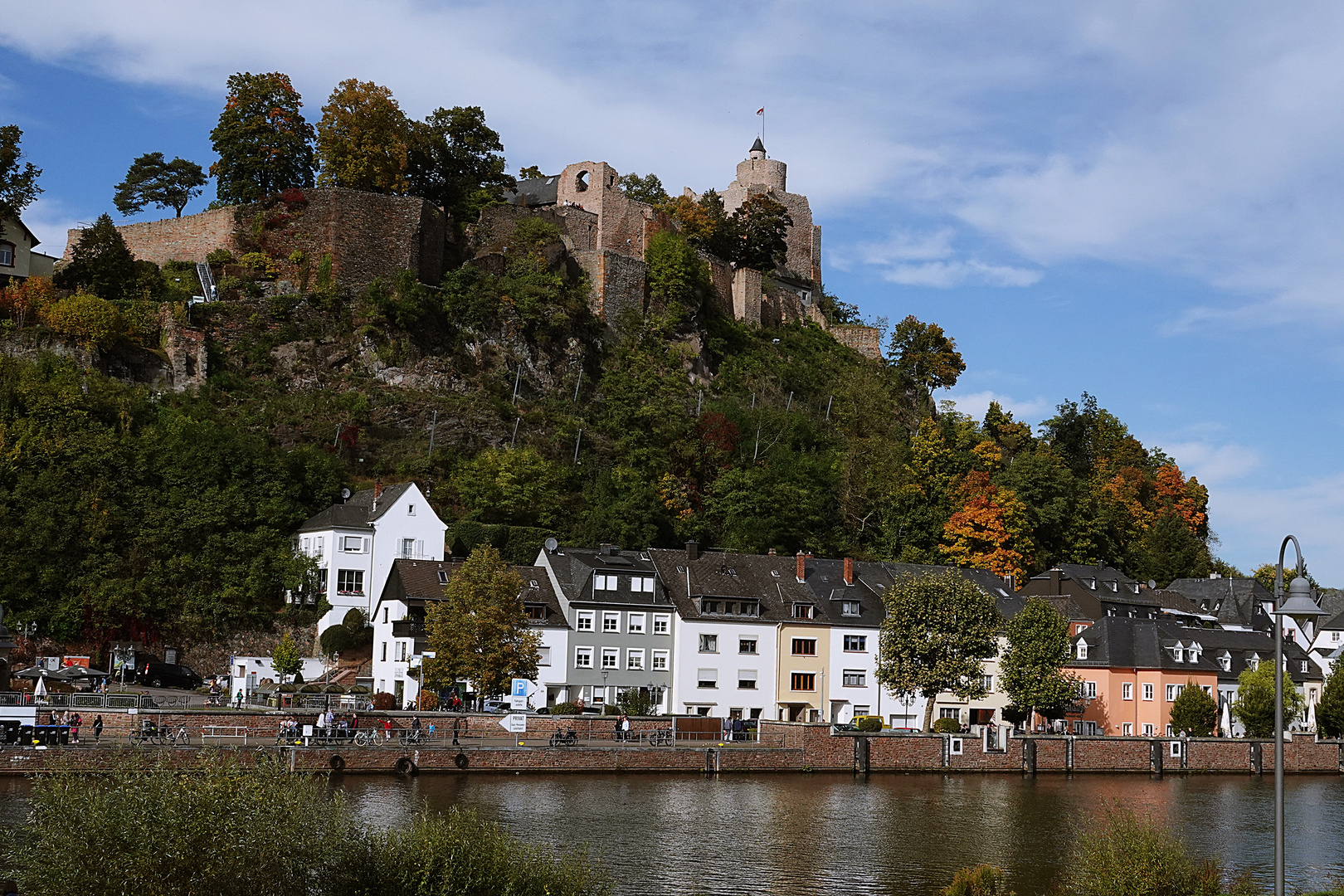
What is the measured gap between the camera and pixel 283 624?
204 feet

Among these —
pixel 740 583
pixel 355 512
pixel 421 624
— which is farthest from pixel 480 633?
pixel 740 583

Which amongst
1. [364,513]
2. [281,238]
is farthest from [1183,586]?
[281,238]

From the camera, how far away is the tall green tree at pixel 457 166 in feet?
291

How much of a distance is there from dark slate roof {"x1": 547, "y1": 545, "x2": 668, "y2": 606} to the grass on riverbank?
143 feet

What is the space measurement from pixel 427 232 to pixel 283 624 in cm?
2995

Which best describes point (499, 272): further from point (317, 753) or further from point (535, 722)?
point (317, 753)

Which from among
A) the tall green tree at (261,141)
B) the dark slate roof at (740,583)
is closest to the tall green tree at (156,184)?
the tall green tree at (261,141)

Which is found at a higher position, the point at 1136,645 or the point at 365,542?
the point at 365,542

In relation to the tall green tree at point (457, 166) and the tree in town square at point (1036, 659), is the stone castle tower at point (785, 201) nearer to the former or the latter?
the tall green tree at point (457, 166)

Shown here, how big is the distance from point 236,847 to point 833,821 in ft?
88.5

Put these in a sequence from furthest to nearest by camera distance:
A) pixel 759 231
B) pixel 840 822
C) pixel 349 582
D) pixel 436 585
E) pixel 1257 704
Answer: pixel 759 231 < pixel 1257 704 < pixel 349 582 < pixel 436 585 < pixel 840 822

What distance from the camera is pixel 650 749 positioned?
5109cm

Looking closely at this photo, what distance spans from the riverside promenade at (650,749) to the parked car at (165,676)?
11.8m

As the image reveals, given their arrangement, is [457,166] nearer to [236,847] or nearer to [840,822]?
[840,822]
